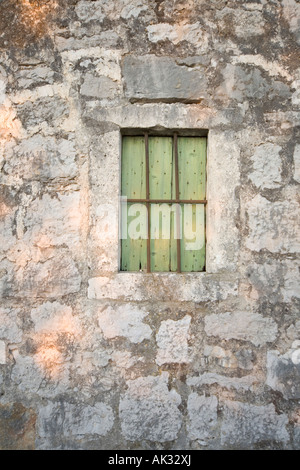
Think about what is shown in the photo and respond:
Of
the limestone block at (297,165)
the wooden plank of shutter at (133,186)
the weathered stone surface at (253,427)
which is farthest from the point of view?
the wooden plank of shutter at (133,186)

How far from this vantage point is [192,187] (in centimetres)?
284

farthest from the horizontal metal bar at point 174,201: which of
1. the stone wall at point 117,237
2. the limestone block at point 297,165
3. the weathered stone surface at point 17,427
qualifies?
the weathered stone surface at point 17,427

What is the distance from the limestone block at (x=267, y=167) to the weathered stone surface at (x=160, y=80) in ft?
1.75

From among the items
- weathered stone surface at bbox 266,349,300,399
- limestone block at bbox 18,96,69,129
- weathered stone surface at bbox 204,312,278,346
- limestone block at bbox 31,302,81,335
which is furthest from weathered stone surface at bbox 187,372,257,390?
limestone block at bbox 18,96,69,129

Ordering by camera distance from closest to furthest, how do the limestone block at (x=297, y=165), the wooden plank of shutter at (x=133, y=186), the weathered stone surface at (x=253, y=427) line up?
the weathered stone surface at (x=253, y=427), the limestone block at (x=297, y=165), the wooden plank of shutter at (x=133, y=186)

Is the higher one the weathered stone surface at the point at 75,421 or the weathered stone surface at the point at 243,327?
the weathered stone surface at the point at 243,327

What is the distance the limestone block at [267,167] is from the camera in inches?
106

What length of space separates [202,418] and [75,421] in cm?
79

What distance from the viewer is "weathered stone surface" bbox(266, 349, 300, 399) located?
2.61 meters

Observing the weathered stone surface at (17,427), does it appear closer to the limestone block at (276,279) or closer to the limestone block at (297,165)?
the limestone block at (276,279)

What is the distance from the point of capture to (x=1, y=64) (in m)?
2.77

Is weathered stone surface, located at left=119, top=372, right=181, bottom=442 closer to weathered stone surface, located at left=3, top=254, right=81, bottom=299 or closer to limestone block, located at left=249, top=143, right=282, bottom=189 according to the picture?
weathered stone surface, located at left=3, top=254, right=81, bottom=299
